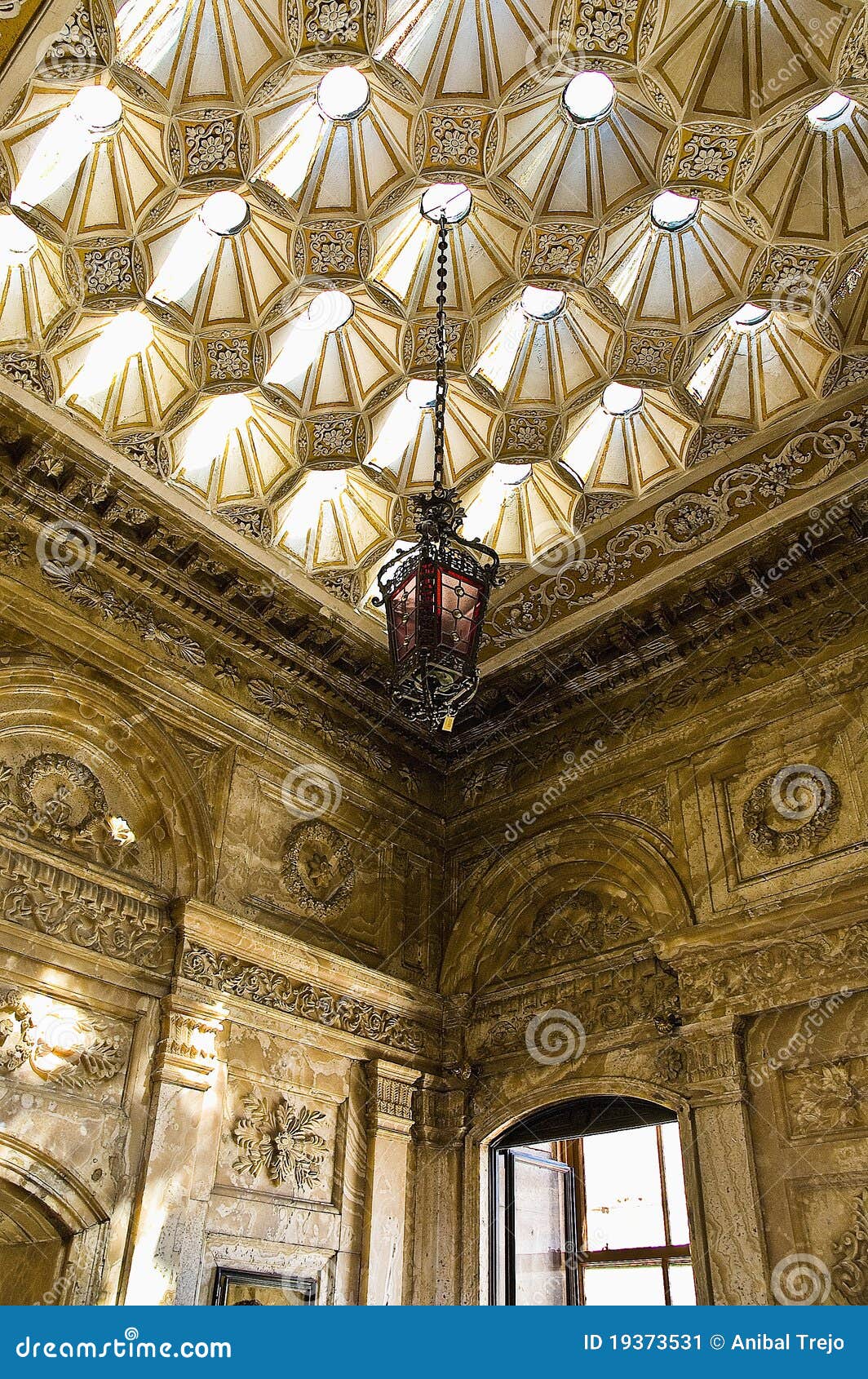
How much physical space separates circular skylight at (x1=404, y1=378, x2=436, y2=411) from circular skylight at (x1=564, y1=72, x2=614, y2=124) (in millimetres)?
1868

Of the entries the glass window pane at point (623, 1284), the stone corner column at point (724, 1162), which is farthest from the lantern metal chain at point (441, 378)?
the glass window pane at point (623, 1284)

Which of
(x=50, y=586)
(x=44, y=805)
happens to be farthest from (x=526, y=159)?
(x=44, y=805)

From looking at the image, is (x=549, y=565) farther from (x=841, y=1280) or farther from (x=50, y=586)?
(x=841, y=1280)

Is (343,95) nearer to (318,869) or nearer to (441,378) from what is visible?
(441,378)

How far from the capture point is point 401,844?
8.92 metres

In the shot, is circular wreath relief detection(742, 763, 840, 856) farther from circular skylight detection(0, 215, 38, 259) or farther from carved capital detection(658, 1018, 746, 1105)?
circular skylight detection(0, 215, 38, 259)

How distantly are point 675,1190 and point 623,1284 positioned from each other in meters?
0.94

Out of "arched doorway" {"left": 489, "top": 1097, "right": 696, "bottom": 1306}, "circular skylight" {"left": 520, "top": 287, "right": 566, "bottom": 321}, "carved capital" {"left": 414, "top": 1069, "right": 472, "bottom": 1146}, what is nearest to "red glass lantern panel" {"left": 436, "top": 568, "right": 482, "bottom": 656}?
"circular skylight" {"left": 520, "top": 287, "right": 566, "bottom": 321}

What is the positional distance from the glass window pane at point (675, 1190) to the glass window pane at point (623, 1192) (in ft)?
0.28

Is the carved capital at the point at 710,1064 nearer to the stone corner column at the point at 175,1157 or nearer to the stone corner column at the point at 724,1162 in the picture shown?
the stone corner column at the point at 724,1162

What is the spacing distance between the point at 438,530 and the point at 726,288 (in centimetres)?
291

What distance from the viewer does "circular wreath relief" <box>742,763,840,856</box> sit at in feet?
22.4

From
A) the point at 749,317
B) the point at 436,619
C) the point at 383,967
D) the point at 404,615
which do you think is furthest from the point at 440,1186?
the point at 749,317

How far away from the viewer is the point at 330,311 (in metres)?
7.05
